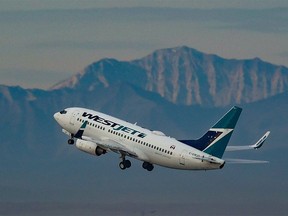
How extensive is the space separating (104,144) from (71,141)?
495 inches

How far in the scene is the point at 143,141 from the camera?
18500 cm

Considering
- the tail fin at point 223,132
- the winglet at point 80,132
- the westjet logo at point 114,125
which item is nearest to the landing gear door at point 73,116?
the westjet logo at point 114,125

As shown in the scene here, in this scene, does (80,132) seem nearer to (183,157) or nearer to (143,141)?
(143,141)

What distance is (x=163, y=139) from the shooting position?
184 metres

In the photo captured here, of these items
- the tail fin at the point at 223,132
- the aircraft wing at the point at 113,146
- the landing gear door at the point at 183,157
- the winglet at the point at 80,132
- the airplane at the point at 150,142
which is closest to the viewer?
the tail fin at the point at 223,132

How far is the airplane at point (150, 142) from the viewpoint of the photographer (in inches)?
7067

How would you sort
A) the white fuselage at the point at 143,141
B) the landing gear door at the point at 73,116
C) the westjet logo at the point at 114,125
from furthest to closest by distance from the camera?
the landing gear door at the point at 73,116, the westjet logo at the point at 114,125, the white fuselage at the point at 143,141

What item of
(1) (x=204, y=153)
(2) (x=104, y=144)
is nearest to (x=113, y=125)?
(2) (x=104, y=144)

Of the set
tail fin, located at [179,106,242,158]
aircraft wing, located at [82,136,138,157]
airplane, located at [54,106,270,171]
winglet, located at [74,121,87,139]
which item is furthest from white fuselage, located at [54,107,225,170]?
tail fin, located at [179,106,242,158]

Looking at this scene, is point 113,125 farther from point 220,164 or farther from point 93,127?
point 220,164

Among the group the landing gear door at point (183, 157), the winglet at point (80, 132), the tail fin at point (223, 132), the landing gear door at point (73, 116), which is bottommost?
the landing gear door at point (183, 157)

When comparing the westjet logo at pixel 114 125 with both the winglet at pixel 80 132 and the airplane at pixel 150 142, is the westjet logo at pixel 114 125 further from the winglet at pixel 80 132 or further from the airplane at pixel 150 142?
the winglet at pixel 80 132

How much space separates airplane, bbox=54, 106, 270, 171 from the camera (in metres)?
180

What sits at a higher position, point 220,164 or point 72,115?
point 72,115
